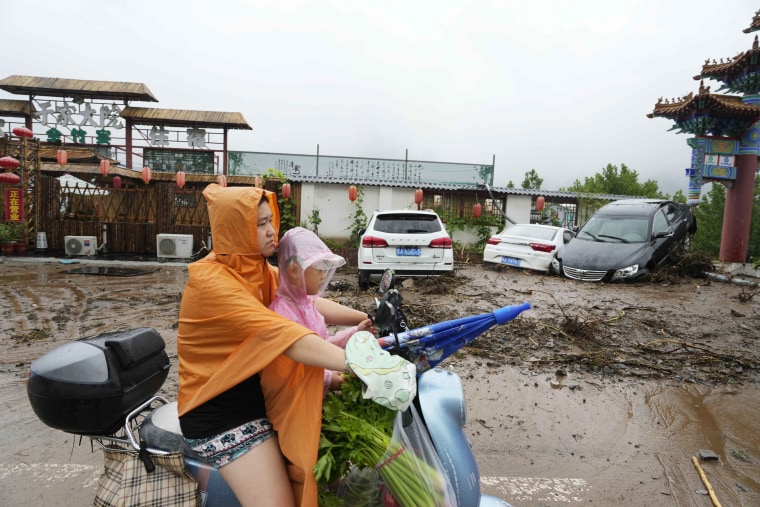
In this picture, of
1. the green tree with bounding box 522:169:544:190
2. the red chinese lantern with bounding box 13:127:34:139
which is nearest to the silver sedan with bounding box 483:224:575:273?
the red chinese lantern with bounding box 13:127:34:139

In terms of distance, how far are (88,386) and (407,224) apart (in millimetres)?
7681

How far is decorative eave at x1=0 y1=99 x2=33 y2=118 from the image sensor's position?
67.7 ft

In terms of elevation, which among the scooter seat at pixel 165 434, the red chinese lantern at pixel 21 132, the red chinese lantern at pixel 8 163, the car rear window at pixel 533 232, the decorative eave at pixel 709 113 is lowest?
the scooter seat at pixel 165 434

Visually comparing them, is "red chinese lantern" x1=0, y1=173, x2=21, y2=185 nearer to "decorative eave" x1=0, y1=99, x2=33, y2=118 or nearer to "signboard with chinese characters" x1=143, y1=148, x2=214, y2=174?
"signboard with chinese characters" x1=143, y1=148, x2=214, y2=174

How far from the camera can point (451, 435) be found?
160 cm

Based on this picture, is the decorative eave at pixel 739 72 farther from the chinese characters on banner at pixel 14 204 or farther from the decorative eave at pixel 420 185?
the chinese characters on banner at pixel 14 204

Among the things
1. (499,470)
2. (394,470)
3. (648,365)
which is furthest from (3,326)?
(648,365)

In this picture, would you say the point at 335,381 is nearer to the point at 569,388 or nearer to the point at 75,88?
the point at 569,388

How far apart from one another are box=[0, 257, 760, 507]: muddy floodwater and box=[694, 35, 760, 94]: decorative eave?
715 centimetres

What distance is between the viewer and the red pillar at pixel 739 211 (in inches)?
528

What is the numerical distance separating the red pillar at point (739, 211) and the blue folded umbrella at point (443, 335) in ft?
50.7

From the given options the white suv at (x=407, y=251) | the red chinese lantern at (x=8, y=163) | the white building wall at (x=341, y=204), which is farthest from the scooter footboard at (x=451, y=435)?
the white building wall at (x=341, y=204)

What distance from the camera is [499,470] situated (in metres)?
3.13

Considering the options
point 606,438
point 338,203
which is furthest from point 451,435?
point 338,203
